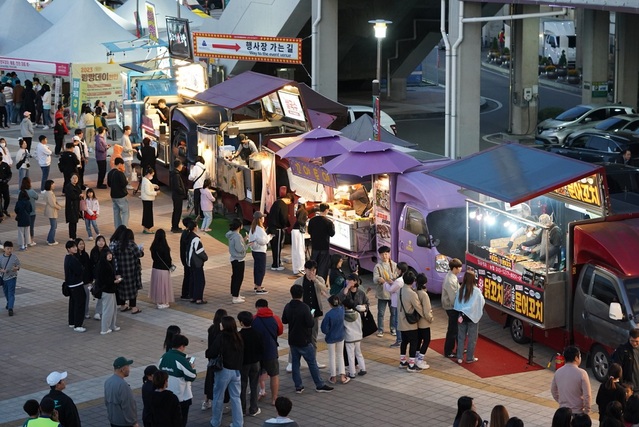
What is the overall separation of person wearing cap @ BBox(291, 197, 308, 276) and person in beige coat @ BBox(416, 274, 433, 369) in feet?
17.2

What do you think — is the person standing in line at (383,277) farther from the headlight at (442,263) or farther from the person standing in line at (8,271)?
the person standing in line at (8,271)

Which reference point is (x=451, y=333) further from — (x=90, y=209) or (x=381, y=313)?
(x=90, y=209)

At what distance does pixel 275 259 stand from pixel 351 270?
150cm

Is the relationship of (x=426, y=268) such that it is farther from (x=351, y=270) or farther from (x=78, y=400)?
(x=78, y=400)

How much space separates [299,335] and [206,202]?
1016cm

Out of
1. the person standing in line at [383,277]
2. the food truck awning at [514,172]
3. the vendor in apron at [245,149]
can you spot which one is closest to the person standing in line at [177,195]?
the vendor in apron at [245,149]

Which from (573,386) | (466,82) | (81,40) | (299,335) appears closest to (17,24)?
A: (81,40)

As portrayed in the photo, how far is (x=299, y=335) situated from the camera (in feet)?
50.6

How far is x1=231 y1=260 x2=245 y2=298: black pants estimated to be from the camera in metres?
20.1

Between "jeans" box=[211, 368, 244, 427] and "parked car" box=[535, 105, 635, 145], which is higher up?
"parked car" box=[535, 105, 635, 145]

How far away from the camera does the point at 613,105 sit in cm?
3750

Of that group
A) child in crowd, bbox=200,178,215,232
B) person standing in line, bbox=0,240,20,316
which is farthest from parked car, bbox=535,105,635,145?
person standing in line, bbox=0,240,20,316

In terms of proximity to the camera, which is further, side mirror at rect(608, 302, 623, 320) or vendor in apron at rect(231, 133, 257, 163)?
vendor in apron at rect(231, 133, 257, 163)

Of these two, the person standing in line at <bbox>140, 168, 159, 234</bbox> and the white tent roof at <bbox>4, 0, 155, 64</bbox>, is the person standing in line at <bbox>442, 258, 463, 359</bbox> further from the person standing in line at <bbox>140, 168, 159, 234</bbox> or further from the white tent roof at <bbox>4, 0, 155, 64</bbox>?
the white tent roof at <bbox>4, 0, 155, 64</bbox>
